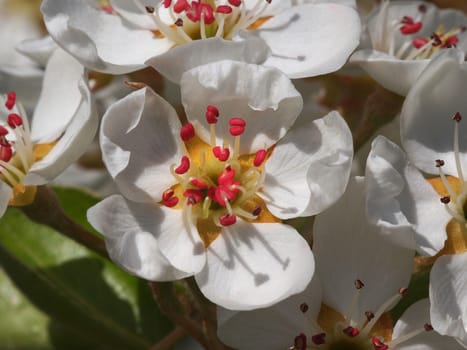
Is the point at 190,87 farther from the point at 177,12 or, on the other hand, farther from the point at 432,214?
the point at 432,214

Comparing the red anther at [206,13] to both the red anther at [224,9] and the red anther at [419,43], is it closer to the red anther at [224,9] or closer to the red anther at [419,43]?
the red anther at [224,9]

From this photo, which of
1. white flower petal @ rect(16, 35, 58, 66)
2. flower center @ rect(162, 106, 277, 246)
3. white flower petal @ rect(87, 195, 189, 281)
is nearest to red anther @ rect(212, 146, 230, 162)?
flower center @ rect(162, 106, 277, 246)

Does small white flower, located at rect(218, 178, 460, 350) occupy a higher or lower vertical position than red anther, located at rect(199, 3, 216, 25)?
lower

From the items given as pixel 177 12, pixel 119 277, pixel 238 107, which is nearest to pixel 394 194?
pixel 238 107

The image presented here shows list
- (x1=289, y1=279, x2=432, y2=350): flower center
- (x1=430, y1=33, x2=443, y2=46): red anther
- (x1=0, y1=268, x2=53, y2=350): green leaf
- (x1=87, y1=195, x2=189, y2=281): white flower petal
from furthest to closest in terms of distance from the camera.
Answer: (x1=0, y1=268, x2=53, y2=350): green leaf < (x1=430, y1=33, x2=443, y2=46): red anther < (x1=289, y1=279, x2=432, y2=350): flower center < (x1=87, y1=195, x2=189, y2=281): white flower petal

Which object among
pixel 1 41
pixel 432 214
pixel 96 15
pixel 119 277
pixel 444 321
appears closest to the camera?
pixel 444 321

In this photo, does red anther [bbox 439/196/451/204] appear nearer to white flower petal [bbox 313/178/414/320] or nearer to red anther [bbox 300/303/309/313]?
white flower petal [bbox 313/178/414/320]

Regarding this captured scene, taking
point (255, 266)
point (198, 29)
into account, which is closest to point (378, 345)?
point (255, 266)

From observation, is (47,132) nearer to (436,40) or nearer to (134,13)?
(134,13)
